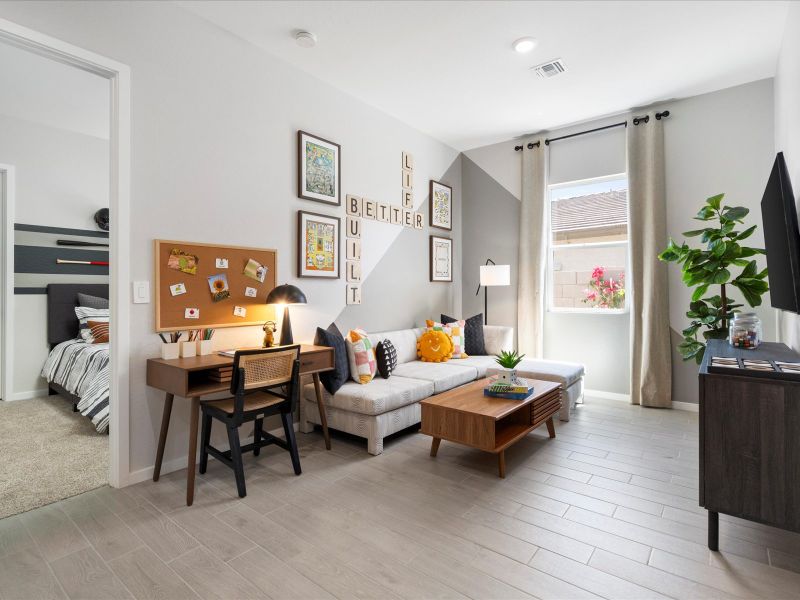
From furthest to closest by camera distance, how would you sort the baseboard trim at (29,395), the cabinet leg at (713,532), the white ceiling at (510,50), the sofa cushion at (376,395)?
the baseboard trim at (29,395) → the sofa cushion at (376,395) → the white ceiling at (510,50) → the cabinet leg at (713,532)

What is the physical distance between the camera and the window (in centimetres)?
456

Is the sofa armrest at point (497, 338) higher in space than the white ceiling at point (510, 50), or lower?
lower

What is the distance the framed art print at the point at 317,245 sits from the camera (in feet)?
11.5

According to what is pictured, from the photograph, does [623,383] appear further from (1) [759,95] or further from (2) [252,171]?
(2) [252,171]

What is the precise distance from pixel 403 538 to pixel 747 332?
2.27 meters

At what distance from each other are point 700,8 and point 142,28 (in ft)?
11.7

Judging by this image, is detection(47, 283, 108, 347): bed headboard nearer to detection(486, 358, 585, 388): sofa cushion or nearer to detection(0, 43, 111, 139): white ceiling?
detection(0, 43, 111, 139): white ceiling

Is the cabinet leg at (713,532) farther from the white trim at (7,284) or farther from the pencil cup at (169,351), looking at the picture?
the white trim at (7,284)

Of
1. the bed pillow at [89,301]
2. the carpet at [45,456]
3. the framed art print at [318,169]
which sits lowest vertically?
the carpet at [45,456]

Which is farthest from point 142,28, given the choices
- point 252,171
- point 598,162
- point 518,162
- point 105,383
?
point 598,162

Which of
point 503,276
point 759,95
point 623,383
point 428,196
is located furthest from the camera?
point 428,196

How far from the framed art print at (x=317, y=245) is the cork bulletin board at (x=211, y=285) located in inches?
11.0

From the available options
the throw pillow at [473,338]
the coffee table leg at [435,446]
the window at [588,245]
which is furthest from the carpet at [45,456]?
the window at [588,245]

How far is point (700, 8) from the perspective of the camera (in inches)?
109
